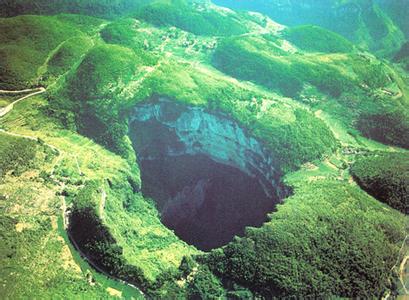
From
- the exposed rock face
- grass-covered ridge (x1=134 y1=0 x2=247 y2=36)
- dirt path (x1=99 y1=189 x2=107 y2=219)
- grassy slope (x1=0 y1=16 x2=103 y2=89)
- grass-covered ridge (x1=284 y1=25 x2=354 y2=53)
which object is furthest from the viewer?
grass-covered ridge (x1=284 y1=25 x2=354 y2=53)

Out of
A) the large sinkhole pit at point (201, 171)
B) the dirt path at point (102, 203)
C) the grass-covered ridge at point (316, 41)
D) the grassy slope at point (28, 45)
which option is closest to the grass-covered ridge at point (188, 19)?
the grass-covered ridge at point (316, 41)

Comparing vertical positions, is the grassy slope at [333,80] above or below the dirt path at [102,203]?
above

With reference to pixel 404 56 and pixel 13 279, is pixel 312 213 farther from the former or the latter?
pixel 404 56

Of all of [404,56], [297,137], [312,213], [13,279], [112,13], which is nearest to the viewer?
[13,279]

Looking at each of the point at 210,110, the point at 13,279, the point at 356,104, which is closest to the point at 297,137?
the point at 210,110

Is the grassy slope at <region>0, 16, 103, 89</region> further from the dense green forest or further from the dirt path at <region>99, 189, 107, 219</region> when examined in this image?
the dirt path at <region>99, 189, 107, 219</region>

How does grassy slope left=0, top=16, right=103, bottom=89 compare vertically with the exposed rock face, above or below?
above

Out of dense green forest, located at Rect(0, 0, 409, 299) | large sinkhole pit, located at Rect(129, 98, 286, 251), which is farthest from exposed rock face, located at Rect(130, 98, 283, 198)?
dense green forest, located at Rect(0, 0, 409, 299)

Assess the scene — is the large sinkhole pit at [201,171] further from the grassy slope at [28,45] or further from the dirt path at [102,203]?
the grassy slope at [28,45]
